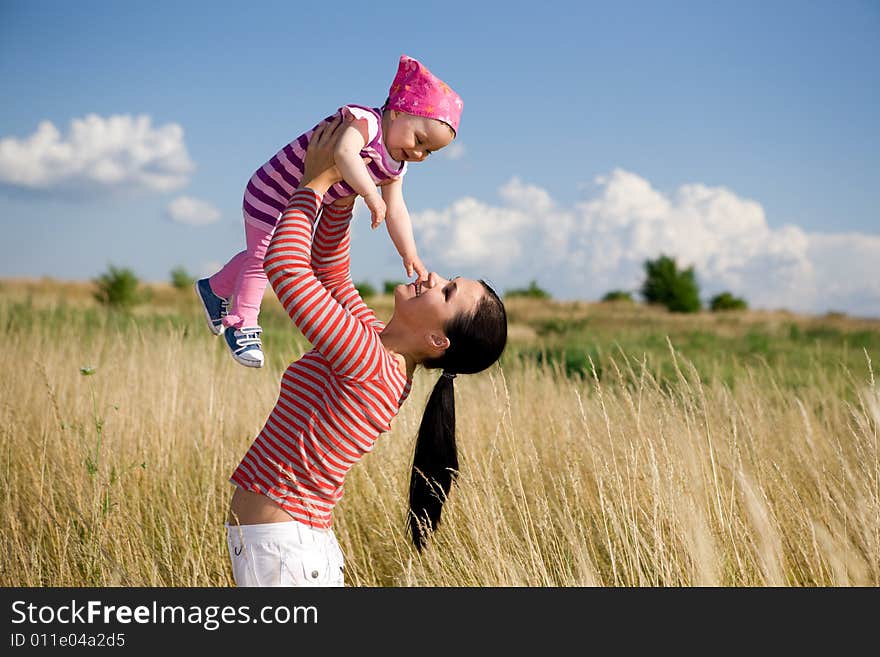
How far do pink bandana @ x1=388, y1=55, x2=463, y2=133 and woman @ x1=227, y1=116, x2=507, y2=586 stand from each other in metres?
0.25

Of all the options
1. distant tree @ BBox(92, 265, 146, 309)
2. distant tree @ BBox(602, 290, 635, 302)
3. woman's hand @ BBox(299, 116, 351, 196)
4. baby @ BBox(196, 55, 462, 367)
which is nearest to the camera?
woman's hand @ BBox(299, 116, 351, 196)

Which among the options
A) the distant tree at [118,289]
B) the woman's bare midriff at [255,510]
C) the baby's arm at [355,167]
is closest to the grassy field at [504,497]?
the woman's bare midriff at [255,510]

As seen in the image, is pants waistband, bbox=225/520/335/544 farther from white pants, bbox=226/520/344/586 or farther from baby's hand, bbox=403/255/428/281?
baby's hand, bbox=403/255/428/281

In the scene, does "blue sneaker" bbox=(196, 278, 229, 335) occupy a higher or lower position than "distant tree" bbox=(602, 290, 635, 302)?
lower

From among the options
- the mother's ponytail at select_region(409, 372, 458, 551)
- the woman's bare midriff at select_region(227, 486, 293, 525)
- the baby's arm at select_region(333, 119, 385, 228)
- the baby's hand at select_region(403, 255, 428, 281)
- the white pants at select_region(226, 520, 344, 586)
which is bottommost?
the white pants at select_region(226, 520, 344, 586)

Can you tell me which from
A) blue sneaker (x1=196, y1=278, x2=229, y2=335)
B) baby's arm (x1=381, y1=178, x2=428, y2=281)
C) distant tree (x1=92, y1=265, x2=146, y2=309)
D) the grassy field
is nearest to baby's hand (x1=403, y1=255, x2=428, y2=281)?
baby's arm (x1=381, y1=178, x2=428, y2=281)

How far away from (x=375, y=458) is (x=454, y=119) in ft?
9.04

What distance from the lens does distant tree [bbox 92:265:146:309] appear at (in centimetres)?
2511

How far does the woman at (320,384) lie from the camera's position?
1.99 meters

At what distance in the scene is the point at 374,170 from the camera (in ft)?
7.61

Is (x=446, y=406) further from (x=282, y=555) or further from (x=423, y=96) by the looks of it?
(x=423, y=96)
